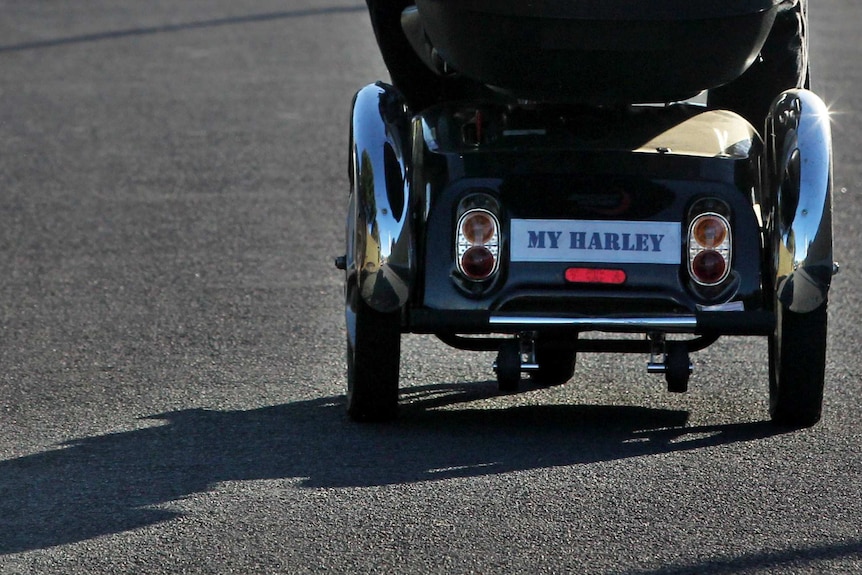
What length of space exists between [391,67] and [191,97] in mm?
7706

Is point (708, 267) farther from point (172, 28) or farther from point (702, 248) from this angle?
point (172, 28)

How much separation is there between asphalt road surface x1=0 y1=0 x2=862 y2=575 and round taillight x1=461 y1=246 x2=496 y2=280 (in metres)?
0.52

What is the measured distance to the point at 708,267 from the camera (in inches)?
202

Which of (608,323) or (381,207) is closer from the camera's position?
Result: (608,323)

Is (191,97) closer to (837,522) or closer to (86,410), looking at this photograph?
(86,410)

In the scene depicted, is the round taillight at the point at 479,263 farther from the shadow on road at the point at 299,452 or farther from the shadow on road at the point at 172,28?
the shadow on road at the point at 172,28

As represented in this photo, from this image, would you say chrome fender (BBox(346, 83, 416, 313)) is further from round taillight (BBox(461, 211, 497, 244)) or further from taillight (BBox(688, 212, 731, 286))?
taillight (BBox(688, 212, 731, 286))

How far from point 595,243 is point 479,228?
1.15ft

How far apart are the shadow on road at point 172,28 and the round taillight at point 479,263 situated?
40.0 feet

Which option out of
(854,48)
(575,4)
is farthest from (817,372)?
(854,48)

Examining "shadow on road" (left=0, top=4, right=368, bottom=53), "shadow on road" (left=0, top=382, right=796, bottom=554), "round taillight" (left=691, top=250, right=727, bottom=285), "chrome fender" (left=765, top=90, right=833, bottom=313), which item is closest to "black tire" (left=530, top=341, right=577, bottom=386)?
"shadow on road" (left=0, top=382, right=796, bottom=554)

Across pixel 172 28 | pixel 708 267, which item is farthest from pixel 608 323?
pixel 172 28

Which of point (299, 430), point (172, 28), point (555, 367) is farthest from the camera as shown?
point (172, 28)

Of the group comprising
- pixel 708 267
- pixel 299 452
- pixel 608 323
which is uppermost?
pixel 708 267
